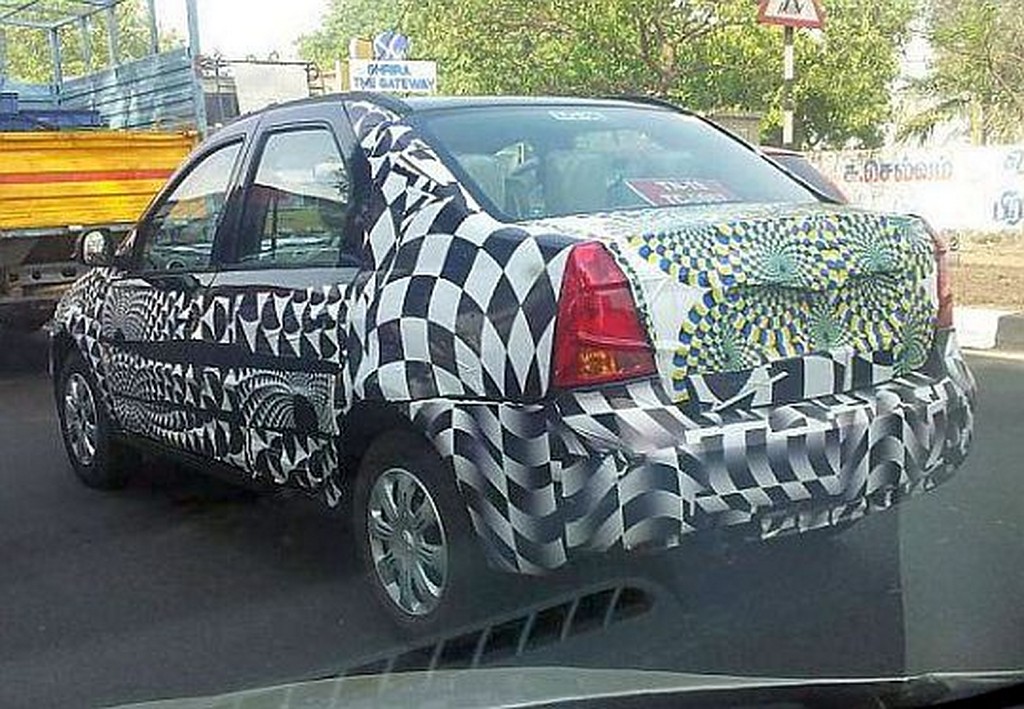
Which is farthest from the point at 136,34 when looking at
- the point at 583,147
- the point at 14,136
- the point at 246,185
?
the point at 583,147

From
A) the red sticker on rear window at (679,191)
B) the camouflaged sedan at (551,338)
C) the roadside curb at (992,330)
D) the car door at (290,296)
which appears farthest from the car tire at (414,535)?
the roadside curb at (992,330)

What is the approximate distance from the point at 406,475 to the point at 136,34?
11.5m

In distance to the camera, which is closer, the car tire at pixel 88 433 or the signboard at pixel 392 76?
the car tire at pixel 88 433

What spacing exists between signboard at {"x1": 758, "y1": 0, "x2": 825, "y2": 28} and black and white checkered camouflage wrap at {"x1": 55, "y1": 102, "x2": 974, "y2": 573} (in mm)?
7204

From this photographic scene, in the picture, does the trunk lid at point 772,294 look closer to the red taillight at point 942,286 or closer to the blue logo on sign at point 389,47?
the red taillight at point 942,286

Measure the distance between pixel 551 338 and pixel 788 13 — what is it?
8272 millimetres

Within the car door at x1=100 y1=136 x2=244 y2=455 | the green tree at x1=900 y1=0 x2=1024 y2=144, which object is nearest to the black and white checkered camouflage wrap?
the car door at x1=100 y1=136 x2=244 y2=455

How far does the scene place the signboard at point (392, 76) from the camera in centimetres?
1315

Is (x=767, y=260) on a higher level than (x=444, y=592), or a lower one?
higher

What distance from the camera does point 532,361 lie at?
11.1 ft

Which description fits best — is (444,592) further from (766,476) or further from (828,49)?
(828,49)

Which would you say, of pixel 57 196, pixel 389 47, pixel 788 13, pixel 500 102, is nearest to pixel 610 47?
pixel 389 47

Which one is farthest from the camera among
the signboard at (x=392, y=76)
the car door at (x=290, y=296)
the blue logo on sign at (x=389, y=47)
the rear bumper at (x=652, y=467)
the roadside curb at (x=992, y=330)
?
the blue logo on sign at (x=389, y=47)

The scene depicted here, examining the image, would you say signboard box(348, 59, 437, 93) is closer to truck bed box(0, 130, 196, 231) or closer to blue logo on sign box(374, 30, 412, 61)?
blue logo on sign box(374, 30, 412, 61)
